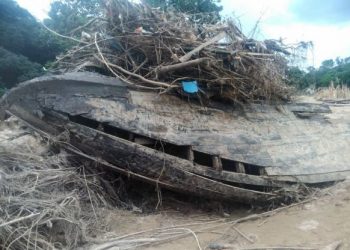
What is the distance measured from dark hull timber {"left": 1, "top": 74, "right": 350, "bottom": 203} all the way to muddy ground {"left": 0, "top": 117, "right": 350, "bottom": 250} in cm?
32

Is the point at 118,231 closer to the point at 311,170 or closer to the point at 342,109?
the point at 311,170

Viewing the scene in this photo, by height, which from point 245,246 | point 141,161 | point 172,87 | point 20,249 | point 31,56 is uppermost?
point 31,56

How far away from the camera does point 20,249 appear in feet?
11.9

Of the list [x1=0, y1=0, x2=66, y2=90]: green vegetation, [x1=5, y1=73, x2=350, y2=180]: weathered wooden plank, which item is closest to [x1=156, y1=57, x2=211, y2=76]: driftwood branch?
[x1=5, y1=73, x2=350, y2=180]: weathered wooden plank

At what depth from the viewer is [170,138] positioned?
512 centimetres

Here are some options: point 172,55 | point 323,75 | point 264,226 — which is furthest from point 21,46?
point 323,75

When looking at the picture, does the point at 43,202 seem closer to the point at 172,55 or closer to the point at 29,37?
the point at 172,55

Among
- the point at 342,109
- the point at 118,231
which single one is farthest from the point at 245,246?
the point at 342,109

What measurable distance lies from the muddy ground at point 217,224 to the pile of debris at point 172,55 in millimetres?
1501

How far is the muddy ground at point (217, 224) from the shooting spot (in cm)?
418

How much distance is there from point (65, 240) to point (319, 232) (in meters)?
2.69

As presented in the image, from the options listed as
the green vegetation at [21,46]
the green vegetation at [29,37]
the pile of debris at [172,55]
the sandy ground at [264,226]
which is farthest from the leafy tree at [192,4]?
the sandy ground at [264,226]

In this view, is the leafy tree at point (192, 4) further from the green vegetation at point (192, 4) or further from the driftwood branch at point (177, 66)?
the driftwood branch at point (177, 66)

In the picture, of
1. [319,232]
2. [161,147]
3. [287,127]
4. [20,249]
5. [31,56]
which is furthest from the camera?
[31,56]
